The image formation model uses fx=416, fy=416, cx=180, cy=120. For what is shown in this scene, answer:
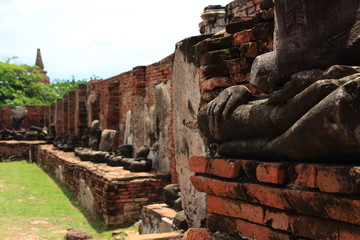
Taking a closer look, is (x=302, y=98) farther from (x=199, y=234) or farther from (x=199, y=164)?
(x=199, y=234)

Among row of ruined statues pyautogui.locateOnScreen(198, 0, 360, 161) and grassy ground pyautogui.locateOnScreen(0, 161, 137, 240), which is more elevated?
row of ruined statues pyautogui.locateOnScreen(198, 0, 360, 161)

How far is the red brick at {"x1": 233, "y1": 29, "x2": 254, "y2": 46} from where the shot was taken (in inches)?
107

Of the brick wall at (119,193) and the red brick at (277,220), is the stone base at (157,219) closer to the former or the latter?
the brick wall at (119,193)

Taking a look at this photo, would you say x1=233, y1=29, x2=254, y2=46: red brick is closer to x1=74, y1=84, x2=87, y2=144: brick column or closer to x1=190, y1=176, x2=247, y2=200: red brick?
x1=190, y1=176, x2=247, y2=200: red brick

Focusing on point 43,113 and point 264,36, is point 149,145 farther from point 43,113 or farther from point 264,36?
point 43,113

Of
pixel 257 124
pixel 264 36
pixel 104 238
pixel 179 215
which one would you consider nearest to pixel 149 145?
pixel 104 238

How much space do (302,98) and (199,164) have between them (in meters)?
0.67

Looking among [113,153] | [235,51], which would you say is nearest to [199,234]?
[235,51]

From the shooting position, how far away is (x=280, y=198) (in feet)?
5.15

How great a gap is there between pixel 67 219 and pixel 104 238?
4.60ft

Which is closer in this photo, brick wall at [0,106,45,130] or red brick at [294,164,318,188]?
red brick at [294,164,318,188]

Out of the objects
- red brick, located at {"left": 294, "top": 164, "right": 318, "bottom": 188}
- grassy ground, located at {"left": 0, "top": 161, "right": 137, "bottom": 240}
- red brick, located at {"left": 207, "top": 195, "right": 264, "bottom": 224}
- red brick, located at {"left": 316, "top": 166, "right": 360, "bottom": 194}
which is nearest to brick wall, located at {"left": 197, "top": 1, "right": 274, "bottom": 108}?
red brick, located at {"left": 207, "top": 195, "right": 264, "bottom": 224}

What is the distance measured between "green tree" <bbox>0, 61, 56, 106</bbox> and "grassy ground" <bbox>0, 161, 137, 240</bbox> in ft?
60.0

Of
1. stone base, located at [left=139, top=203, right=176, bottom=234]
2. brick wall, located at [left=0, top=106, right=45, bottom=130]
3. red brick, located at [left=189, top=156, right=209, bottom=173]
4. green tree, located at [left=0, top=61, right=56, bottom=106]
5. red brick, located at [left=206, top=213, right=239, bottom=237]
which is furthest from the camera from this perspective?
green tree, located at [left=0, top=61, right=56, bottom=106]
